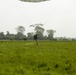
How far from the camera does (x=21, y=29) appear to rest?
178 meters

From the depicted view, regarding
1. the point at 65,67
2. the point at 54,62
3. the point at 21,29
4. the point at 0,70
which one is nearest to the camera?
the point at 0,70

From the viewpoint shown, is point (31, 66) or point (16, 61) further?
point (16, 61)

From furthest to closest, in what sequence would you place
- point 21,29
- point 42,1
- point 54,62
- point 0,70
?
point 21,29 → point 42,1 → point 54,62 → point 0,70

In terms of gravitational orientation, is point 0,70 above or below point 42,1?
below

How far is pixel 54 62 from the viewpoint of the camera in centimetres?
1688

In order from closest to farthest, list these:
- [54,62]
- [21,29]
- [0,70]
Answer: [0,70] → [54,62] → [21,29]

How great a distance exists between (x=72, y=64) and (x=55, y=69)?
5.60ft

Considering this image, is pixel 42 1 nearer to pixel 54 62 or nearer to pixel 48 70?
pixel 54 62

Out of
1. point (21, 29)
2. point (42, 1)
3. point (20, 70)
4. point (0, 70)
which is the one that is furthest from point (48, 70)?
point (21, 29)

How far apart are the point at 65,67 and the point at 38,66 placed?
1.57 m

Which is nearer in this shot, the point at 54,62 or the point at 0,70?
the point at 0,70

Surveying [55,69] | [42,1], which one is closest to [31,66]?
[55,69]

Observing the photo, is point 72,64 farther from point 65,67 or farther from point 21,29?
point 21,29

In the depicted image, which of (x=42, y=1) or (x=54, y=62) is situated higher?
(x=42, y=1)
